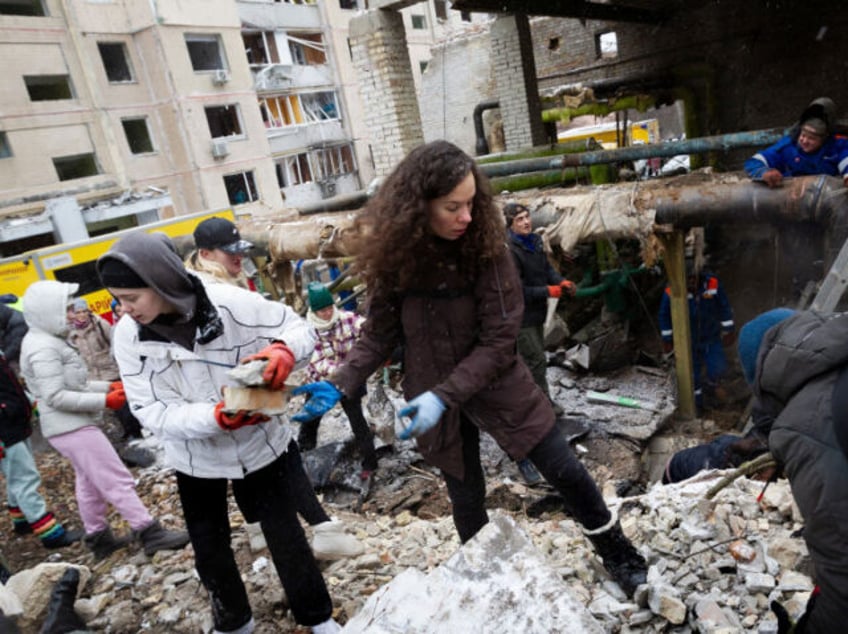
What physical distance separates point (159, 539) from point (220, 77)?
21.7 meters

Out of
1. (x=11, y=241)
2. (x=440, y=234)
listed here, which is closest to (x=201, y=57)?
(x=11, y=241)

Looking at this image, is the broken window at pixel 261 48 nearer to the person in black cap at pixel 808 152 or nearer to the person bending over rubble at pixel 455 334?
the person in black cap at pixel 808 152

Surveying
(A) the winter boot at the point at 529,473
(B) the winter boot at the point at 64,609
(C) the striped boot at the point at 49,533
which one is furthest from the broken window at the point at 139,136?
(B) the winter boot at the point at 64,609

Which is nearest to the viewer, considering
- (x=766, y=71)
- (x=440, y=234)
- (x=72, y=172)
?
(x=440, y=234)

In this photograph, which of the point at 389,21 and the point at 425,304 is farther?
the point at 389,21

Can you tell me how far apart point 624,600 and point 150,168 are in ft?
73.1

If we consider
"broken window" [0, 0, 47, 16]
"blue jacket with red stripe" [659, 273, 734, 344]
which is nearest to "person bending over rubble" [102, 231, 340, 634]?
"blue jacket with red stripe" [659, 273, 734, 344]

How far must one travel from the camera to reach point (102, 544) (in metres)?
3.66

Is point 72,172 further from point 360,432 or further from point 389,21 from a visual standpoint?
point 360,432

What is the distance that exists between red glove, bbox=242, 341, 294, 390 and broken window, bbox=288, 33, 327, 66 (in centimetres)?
2664

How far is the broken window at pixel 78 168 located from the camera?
1931 centimetres

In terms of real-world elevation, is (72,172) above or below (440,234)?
above

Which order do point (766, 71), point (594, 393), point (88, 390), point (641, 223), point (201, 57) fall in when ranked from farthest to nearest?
1. point (201, 57)
2. point (766, 71)
3. point (594, 393)
4. point (641, 223)
5. point (88, 390)

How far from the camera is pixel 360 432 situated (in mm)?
4863
